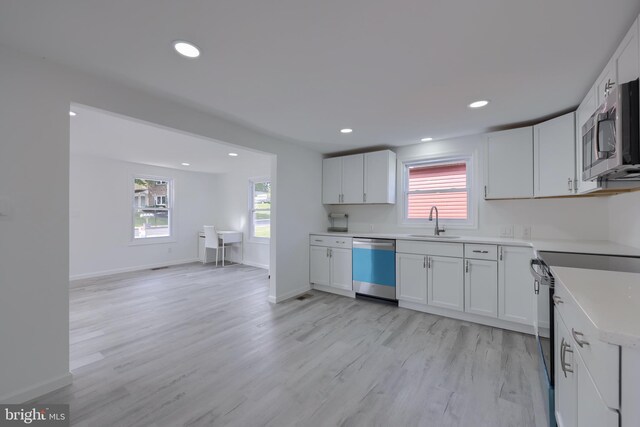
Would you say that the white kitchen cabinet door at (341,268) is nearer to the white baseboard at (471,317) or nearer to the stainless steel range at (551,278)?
the white baseboard at (471,317)

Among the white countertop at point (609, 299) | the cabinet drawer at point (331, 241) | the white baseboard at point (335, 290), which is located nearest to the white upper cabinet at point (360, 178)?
the cabinet drawer at point (331, 241)

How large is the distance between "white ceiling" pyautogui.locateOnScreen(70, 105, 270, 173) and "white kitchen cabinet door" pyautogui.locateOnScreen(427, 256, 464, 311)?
2.95 metres

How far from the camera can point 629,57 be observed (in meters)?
1.46

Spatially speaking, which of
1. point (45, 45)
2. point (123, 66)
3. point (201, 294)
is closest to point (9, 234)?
point (45, 45)

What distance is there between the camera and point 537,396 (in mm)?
1822

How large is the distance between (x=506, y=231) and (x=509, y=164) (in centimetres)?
85

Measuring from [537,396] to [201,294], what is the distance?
412 centimetres

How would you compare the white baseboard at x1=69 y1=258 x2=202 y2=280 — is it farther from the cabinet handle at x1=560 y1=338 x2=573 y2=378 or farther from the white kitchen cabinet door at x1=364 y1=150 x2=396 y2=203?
the cabinet handle at x1=560 y1=338 x2=573 y2=378

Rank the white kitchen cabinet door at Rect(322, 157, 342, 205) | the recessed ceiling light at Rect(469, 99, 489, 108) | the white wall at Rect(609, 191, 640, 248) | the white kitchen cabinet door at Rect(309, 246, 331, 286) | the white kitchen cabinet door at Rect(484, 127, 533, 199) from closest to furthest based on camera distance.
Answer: the white wall at Rect(609, 191, 640, 248) < the recessed ceiling light at Rect(469, 99, 489, 108) < the white kitchen cabinet door at Rect(484, 127, 533, 199) < the white kitchen cabinet door at Rect(309, 246, 331, 286) < the white kitchen cabinet door at Rect(322, 157, 342, 205)

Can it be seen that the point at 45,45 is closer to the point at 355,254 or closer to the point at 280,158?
the point at 280,158

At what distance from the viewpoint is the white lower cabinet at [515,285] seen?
8.85 ft

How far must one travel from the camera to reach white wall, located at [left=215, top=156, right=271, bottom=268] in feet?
20.5

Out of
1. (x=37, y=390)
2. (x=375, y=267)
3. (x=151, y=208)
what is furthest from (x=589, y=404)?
(x=151, y=208)

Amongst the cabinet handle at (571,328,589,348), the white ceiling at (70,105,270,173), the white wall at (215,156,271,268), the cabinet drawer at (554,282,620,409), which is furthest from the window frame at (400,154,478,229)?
the white wall at (215,156,271,268)
